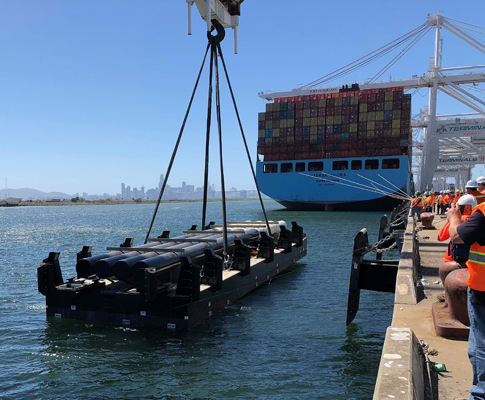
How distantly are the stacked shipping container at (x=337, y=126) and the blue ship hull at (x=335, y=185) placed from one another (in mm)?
1771

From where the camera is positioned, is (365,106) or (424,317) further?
(365,106)

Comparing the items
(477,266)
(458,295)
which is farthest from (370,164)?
(477,266)

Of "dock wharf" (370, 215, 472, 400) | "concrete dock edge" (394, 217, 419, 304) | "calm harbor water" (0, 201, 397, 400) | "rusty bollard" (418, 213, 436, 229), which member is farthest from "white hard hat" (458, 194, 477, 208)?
"rusty bollard" (418, 213, 436, 229)

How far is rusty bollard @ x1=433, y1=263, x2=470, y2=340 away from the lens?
19.3 ft

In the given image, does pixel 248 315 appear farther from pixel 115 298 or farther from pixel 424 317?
pixel 424 317

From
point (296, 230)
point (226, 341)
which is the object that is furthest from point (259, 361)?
point (296, 230)

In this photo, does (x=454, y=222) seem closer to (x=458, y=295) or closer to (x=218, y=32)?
(x=458, y=295)

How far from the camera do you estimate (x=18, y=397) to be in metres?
7.61

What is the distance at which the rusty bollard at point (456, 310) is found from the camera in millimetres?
5895

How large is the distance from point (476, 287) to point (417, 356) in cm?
117

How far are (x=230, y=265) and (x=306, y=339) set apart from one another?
411cm

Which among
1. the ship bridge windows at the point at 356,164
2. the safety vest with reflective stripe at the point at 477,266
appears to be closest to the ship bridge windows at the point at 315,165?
the ship bridge windows at the point at 356,164

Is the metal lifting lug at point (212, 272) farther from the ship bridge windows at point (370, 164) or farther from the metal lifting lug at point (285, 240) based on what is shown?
the ship bridge windows at point (370, 164)

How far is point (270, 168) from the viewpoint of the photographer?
239 feet
